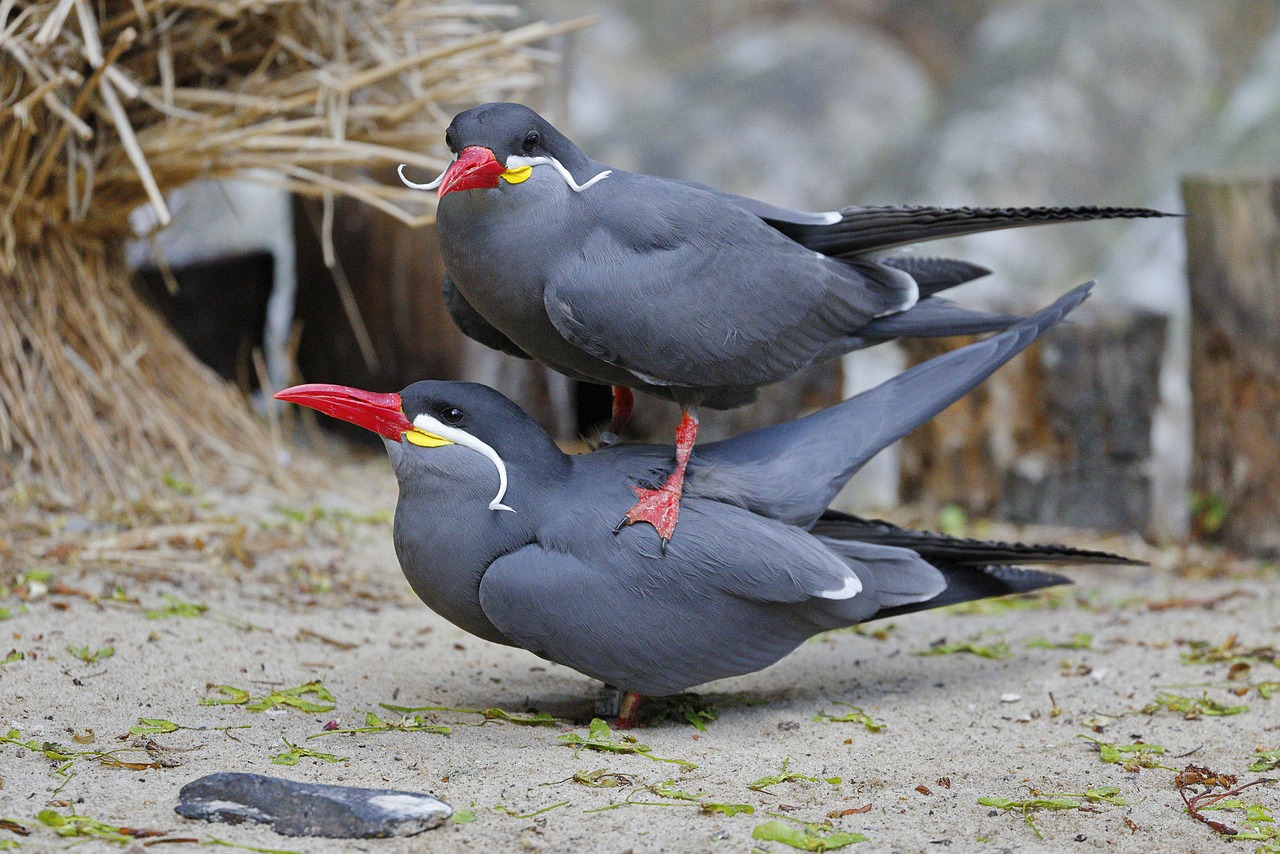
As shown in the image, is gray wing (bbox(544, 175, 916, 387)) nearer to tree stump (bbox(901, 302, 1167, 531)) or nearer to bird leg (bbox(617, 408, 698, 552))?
bird leg (bbox(617, 408, 698, 552))

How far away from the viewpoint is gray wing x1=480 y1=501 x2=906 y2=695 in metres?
2.28

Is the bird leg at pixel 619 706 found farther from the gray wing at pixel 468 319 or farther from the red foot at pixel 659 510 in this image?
the gray wing at pixel 468 319

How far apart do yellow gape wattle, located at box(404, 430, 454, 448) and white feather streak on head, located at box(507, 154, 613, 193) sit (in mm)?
504

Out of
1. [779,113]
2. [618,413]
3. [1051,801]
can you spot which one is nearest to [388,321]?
[618,413]

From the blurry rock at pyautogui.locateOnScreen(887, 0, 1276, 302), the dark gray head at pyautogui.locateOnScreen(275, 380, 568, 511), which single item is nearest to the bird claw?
the dark gray head at pyautogui.locateOnScreen(275, 380, 568, 511)

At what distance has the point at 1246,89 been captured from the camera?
9.41m

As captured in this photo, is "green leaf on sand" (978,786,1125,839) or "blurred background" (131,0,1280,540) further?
"blurred background" (131,0,1280,540)

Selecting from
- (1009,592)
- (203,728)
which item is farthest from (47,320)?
(1009,592)

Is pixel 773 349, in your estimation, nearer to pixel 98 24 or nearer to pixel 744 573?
pixel 744 573

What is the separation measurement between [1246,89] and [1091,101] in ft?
4.00

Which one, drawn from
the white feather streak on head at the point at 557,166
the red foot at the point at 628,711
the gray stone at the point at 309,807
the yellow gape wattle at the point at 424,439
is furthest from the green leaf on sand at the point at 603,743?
the white feather streak on head at the point at 557,166

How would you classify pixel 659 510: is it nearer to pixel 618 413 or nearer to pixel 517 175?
pixel 618 413

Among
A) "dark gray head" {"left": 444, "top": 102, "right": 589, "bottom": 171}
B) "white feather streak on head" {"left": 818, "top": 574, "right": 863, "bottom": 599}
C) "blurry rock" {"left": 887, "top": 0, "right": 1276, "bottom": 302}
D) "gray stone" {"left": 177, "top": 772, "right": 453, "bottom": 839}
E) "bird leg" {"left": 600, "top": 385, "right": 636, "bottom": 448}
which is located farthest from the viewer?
"blurry rock" {"left": 887, "top": 0, "right": 1276, "bottom": 302}

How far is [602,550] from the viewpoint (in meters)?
2.34
